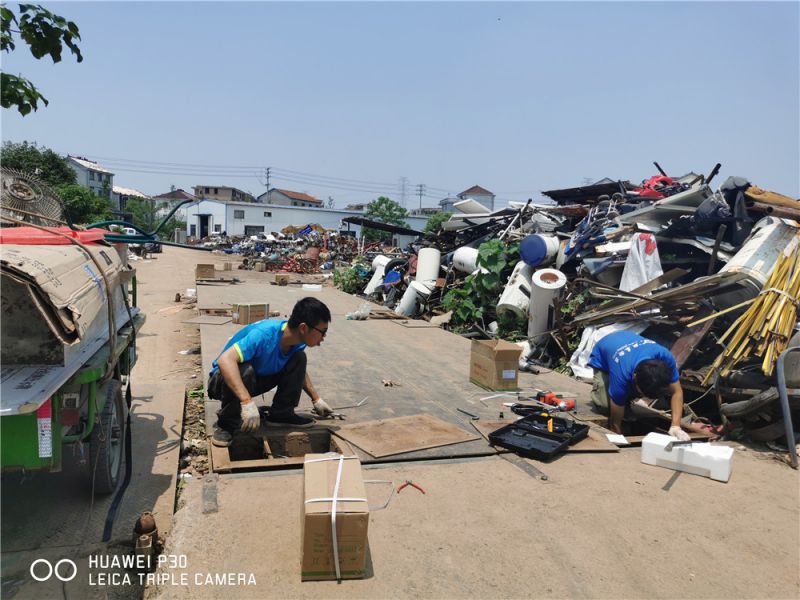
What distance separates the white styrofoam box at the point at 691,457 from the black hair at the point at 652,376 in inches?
15.4

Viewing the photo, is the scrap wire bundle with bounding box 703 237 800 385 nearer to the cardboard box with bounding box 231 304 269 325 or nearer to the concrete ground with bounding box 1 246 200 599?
the concrete ground with bounding box 1 246 200 599

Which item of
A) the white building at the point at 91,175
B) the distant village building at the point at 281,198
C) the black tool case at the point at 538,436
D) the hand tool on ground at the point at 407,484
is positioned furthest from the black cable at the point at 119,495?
the distant village building at the point at 281,198

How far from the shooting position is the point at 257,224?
173ft

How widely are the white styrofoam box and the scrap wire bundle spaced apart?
1.44m

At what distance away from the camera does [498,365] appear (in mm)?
5961

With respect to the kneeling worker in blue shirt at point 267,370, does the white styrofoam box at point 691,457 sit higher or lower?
lower

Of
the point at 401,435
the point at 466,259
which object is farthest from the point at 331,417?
the point at 466,259

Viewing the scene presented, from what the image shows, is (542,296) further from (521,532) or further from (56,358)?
(56,358)

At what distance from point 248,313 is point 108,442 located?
5.95 metres

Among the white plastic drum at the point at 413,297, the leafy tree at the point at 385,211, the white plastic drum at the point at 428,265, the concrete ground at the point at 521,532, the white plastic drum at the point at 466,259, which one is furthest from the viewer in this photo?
the leafy tree at the point at 385,211

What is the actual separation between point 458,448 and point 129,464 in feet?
7.97

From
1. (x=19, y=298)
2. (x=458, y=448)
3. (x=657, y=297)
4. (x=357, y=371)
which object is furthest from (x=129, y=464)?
(x=657, y=297)

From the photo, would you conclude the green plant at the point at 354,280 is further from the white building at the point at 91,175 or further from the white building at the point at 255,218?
the white building at the point at 91,175

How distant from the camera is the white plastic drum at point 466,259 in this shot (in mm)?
11625
